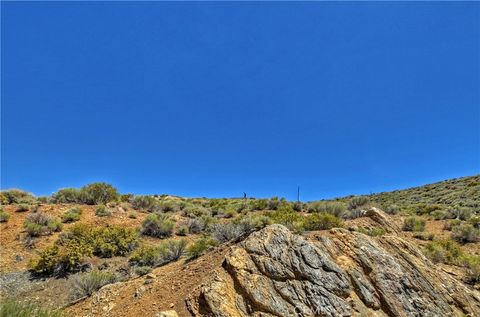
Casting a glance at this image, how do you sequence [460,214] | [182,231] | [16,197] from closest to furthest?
[182,231], [460,214], [16,197]

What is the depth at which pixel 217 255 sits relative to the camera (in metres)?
10.1

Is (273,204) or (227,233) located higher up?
(273,204)

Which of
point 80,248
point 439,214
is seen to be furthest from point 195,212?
point 439,214

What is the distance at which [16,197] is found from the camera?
2369 centimetres

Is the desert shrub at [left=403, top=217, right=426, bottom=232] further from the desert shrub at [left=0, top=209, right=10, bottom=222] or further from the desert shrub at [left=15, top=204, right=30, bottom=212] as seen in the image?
the desert shrub at [left=15, top=204, right=30, bottom=212]

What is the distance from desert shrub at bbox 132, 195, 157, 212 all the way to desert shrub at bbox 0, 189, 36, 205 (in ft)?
21.1

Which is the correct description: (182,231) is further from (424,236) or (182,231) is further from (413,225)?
(413,225)

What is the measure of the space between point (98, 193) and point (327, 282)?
1983 centimetres

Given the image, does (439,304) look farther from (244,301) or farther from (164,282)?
(164,282)

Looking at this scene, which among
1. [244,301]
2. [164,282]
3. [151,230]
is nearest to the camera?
[244,301]

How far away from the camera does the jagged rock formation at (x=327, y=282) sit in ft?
26.1

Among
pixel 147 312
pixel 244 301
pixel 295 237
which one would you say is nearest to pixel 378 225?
pixel 295 237

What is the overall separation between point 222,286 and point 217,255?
1.91 metres

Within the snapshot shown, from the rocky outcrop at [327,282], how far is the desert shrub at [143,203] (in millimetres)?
16492
